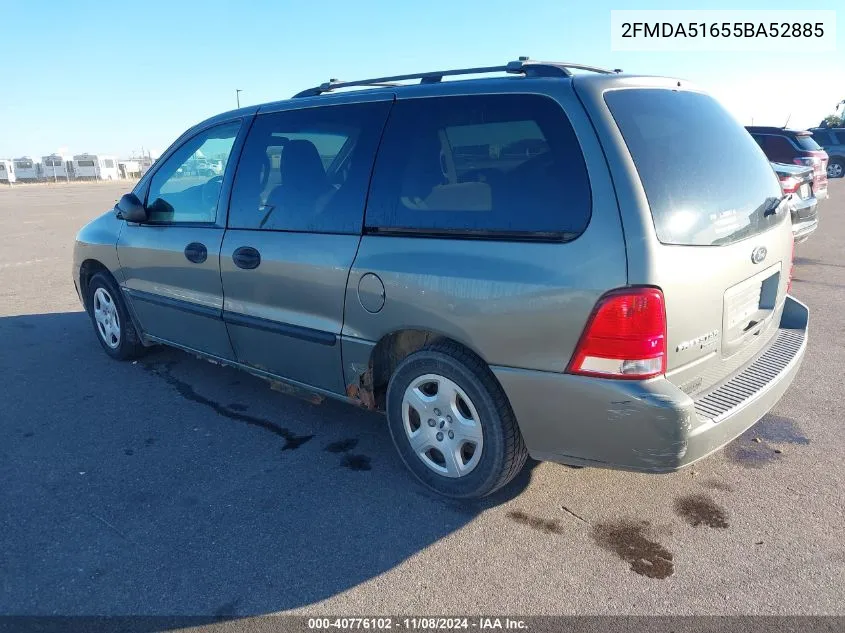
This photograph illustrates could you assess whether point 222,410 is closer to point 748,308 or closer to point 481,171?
point 481,171

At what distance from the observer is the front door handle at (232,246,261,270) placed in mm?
3652

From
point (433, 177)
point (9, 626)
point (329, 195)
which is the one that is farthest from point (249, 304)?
point (9, 626)

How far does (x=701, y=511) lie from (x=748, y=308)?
0.97 meters

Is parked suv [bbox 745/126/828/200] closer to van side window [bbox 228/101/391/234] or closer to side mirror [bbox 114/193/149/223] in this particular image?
van side window [bbox 228/101/391/234]

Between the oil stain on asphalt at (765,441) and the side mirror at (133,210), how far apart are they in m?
4.04

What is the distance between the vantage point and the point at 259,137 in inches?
152

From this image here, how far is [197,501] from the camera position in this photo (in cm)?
313

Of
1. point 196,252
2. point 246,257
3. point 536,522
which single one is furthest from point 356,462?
point 196,252

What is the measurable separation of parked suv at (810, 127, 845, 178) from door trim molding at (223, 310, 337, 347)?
2819 cm

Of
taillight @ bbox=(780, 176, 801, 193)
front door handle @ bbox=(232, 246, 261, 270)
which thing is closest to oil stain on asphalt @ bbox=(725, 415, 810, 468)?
front door handle @ bbox=(232, 246, 261, 270)

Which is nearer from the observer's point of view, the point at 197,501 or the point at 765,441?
the point at 197,501

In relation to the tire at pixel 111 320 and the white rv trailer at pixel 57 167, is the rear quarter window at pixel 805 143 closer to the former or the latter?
the tire at pixel 111 320

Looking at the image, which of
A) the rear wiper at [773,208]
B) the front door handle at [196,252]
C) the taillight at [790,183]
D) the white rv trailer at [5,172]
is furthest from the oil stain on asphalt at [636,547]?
the white rv trailer at [5,172]

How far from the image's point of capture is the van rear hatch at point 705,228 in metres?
2.46
